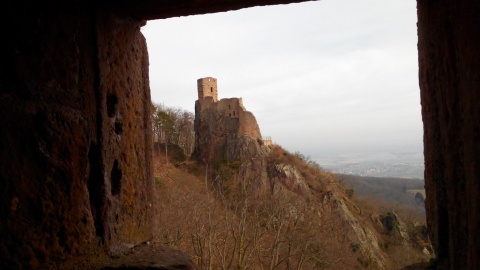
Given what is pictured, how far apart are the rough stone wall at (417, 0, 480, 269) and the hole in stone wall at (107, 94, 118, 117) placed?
66.2 inches

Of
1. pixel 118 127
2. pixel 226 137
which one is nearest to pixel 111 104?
pixel 118 127

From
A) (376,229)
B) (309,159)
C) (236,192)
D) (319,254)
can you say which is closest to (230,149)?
(309,159)

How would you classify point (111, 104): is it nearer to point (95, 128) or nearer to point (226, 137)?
point (95, 128)

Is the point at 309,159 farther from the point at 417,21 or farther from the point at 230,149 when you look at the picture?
the point at 417,21

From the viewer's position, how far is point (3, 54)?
1.76m

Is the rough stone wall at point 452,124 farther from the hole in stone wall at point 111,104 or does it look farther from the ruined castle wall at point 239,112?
the ruined castle wall at point 239,112

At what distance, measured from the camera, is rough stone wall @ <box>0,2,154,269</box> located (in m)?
1.72

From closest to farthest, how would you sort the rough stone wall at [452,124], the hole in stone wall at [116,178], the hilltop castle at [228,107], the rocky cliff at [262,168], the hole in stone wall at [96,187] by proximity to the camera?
the rough stone wall at [452,124] < the hole in stone wall at [96,187] < the hole in stone wall at [116,178] < the rocky cliff at [262,168] < the hilltop castle at [228,107]

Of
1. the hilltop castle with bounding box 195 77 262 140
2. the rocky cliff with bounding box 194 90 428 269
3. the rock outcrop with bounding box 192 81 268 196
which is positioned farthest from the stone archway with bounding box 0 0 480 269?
the hilltop castle with bounding box 195 77 262 140

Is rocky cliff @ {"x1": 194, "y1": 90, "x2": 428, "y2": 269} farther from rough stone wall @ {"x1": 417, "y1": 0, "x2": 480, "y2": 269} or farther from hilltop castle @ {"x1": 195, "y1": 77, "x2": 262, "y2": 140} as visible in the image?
rough stone wall @ {"x1": 417, "y1": 0, "x2": 480, "y2": 269}

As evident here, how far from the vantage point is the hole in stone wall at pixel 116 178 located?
2282 mm

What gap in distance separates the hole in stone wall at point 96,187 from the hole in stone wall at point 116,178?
15 centimetres

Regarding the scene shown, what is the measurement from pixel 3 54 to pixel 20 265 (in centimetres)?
88

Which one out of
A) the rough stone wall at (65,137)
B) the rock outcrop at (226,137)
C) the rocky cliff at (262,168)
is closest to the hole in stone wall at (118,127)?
the rough stone wall at (65,137)
